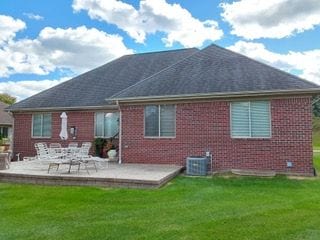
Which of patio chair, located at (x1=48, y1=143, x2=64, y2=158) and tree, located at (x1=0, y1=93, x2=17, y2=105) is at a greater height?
tree, located at (x1=0, y1=93, x2=17, y2=105)

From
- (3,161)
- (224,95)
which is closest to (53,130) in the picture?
(3,161)

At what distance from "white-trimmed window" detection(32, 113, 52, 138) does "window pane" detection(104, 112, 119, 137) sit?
129 inches

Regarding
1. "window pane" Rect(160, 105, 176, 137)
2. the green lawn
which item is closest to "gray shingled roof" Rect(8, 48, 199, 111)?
"window pane" Rect(160, 105, 176, 137)

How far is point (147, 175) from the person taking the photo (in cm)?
980

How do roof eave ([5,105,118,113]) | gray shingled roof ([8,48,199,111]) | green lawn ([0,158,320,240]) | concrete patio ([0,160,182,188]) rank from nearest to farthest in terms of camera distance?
1. green lawn ([0,158,320,240])
2. concrete patio ([0,160,182,188])
3. roof eave ([5,105,118,113])
4. gray shingled roof ([8,48,199,111])

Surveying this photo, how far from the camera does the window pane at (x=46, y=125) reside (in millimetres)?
16375

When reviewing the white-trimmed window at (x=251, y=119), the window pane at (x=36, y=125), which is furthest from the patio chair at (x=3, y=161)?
the white-trimmed window at (x=251, y=119)

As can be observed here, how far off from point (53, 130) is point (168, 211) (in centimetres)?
1132

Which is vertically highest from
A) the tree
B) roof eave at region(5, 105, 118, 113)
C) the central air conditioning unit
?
the tree

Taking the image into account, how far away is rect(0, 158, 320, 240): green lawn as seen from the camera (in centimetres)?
525

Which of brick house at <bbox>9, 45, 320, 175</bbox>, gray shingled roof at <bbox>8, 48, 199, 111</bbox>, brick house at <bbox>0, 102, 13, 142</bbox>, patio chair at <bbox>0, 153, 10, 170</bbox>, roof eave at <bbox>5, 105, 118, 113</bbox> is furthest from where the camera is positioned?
brick house at <bbox>0, 102, 13, 142</bbox>

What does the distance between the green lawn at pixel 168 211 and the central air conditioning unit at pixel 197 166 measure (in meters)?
1.42

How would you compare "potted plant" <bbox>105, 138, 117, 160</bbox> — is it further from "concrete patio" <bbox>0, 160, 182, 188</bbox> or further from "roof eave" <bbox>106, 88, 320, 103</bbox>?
"concrete patio" <bbox>0, 160, 182, 188</bbox>

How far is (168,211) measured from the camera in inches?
259
